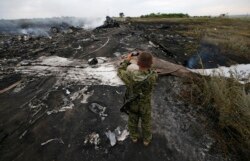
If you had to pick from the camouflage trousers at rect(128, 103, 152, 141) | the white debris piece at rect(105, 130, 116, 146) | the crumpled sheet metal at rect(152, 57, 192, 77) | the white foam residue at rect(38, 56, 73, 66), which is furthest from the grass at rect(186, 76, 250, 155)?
the white foam residue at rect(38, 56, 73, 66)

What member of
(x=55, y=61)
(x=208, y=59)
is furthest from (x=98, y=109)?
(x=208, y=59)

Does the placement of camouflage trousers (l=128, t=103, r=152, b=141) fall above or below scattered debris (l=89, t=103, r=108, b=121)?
above

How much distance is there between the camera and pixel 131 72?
336 centimetres

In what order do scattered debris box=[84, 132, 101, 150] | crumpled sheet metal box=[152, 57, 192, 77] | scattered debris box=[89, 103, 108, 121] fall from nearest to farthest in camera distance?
1. scattered debris box=[84, 132, 101, 150]
2. scattered debris box=[89, 103, 108, 121]
3. crumpled sheet metal box=[152, 57, 192, 77]

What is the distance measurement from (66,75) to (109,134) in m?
3.19

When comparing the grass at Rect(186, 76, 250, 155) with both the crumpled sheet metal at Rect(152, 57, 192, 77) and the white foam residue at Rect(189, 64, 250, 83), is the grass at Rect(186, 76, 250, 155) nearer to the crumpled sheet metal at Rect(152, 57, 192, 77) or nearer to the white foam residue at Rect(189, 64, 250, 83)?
the white foam residue at Rect(189, 64, 250, 83)

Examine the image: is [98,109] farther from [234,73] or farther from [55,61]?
[55,61]

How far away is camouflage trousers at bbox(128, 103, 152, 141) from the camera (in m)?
3.48

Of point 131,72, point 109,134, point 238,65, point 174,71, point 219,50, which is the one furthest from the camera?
point 219,50

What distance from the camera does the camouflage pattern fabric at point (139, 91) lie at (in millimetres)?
3330

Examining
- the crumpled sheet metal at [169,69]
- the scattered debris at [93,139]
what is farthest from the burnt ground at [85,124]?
the crumpled sheet metal at [169,69]

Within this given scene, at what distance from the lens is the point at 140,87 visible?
11.1 feet

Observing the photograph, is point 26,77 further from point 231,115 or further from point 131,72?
point 231,115

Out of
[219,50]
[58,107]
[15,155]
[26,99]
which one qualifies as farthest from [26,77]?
[219,50]
